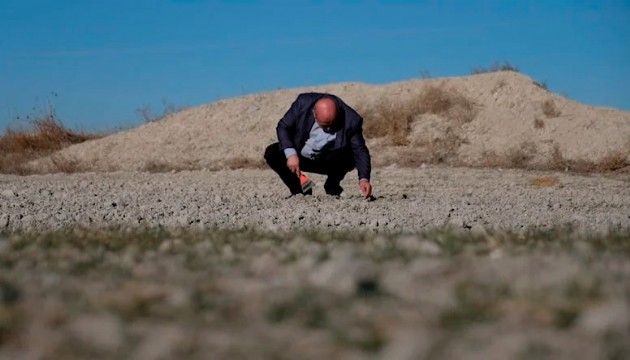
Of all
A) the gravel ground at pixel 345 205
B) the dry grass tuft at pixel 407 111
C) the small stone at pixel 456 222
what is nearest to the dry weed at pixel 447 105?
the dry grass tuft at pixel 407 111

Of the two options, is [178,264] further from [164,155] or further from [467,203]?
[164,155]

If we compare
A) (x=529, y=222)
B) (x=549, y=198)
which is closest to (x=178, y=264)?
(x=529, y=222)

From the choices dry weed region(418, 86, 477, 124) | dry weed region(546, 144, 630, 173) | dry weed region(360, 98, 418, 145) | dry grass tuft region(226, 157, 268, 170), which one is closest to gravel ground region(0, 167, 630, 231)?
dry weed region(546, 144, 630, 173)

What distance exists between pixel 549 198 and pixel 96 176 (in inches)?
450

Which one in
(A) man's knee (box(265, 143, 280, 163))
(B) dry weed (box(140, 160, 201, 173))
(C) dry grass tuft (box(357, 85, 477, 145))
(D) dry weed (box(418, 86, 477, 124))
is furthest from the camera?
(D) dry weed (box(418, 86, 477, 124))

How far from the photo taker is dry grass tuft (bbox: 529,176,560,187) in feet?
58.9

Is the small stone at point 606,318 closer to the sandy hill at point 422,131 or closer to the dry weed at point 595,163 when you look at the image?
the dry weed at point 595,163

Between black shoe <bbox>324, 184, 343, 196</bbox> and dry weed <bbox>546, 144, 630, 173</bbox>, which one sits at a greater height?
black shoe <bbox>324, 184, 343, 196</bbox>

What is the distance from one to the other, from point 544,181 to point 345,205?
298 inches

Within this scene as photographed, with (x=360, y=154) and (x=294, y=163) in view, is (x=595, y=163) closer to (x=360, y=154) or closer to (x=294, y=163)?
(x=360, y=154)

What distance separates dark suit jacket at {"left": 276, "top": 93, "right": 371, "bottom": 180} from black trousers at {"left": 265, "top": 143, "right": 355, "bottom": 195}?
0.91 feet

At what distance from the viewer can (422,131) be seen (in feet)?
83.5

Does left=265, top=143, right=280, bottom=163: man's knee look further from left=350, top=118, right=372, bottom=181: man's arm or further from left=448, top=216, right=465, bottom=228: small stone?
left=448, top=216, right=465, bottom=228: small stone

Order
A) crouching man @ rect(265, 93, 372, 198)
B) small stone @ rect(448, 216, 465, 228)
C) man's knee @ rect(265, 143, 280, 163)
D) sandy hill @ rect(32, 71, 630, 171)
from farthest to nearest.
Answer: sandy hill @ rect(32, 71, 630, 171) → man's knee @ rect(265, 143, 280, 163) → crouching man @ rect(265, 93, 372, 198) → small stone @ rect(448, 216, 465, 228)
